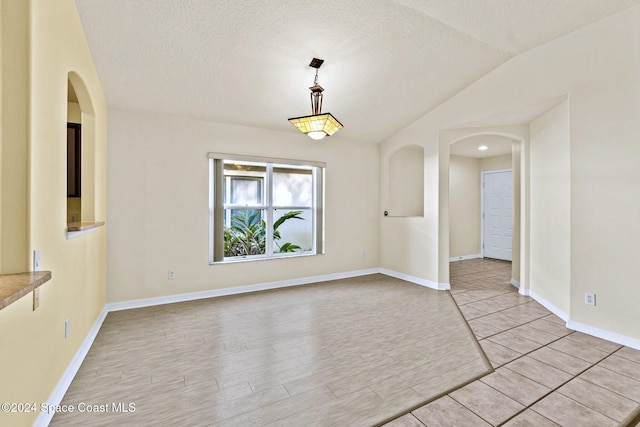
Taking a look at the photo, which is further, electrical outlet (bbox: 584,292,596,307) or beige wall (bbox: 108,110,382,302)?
beige wall (bbox: 108,110,382,302)

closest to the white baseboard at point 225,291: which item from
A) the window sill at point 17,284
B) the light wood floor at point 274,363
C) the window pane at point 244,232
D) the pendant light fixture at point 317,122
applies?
the light wood floor at point 274,363

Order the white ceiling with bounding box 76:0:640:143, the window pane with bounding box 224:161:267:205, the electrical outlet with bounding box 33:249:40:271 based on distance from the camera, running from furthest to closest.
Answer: the window pane with bounding box 224:161:267:205 < the white ceiling with bounding box 76:0:640:143 < the electrical outlet with bounding box 33:249:40:271

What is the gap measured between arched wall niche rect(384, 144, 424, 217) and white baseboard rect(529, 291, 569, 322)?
Answer: 250cm

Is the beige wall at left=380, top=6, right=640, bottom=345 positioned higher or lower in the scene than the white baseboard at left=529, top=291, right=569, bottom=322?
higher

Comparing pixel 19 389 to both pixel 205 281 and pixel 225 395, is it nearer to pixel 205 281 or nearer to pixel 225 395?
pixel 225 395

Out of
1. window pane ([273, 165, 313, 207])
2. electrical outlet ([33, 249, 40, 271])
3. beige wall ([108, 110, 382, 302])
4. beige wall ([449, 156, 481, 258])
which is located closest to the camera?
electrical outlet ([33, 249, 40, 271])

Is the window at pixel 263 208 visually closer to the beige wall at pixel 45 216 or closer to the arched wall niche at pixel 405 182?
the arched wall niche at pixel 405 182

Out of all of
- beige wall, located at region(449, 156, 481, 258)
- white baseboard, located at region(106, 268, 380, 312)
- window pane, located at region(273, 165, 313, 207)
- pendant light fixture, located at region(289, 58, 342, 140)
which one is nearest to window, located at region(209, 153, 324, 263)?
window pane, located at region(273, 165, 313, 207)

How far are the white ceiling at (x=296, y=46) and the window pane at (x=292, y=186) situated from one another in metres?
1.18

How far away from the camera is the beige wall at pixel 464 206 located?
735 cm

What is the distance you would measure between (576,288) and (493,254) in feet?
15.3

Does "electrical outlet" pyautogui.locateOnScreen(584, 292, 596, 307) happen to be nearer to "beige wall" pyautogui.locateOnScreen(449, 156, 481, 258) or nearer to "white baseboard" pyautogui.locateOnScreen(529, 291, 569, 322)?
"white baseboard" pyautogui.locateOnScreen(529, 291, 569, 322)

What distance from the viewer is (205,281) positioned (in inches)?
169

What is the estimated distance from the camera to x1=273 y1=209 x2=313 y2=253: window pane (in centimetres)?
514
